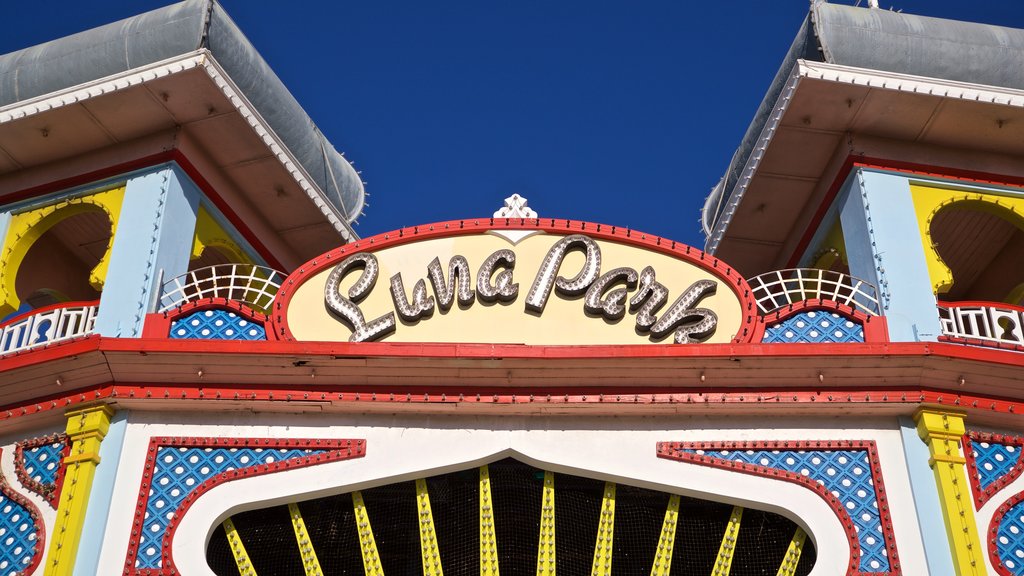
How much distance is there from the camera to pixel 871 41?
12570mm

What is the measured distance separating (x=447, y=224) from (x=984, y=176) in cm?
533

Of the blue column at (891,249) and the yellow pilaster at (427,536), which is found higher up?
the blue column at (891,249)

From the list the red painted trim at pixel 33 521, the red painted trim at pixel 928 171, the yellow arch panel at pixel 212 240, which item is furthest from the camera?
the yellow arch panel at pixel 212 240

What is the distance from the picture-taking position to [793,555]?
10.4 m

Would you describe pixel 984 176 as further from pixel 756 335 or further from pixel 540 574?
pixel 540 574

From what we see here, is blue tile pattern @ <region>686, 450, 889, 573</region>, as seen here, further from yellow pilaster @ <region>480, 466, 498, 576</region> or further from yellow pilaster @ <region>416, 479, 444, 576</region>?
yellow pilaster @ <region>416, 479, 444, 576</region>

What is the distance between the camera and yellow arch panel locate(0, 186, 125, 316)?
13.0m

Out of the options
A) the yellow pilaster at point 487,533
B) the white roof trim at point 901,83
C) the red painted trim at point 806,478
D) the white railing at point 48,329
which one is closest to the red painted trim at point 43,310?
the white railing at point 48,329

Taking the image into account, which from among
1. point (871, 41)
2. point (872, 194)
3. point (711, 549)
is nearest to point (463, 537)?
point (711, 549)

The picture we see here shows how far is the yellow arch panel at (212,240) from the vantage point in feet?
44.0

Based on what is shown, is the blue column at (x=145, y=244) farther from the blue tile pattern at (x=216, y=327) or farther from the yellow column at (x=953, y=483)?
the yellow column at (x=953, y=483)

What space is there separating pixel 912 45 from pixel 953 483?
443 cm

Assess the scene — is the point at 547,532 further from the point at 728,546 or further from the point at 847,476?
the point at 847,476

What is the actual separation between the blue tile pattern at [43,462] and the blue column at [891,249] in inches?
280
